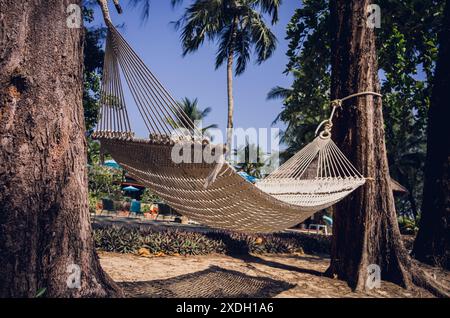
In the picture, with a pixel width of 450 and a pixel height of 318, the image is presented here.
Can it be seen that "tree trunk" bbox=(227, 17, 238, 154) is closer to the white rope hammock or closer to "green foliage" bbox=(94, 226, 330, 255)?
"green foliage" bbox=(94, 226, 330, 255)

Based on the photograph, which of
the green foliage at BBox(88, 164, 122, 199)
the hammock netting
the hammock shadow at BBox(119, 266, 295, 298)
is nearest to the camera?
the hammock netting

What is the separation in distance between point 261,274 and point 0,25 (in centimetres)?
319

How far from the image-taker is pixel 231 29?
15.3 metres

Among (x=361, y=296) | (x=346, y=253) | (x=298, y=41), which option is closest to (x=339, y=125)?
(x=346, y=253)

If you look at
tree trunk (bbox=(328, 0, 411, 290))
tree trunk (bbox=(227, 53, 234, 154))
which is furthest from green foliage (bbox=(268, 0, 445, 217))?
tree trunk (bbox=(227, 53, 234, 154))

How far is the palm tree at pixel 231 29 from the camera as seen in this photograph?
14.8m

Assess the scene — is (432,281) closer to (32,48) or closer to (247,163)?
(32,48)

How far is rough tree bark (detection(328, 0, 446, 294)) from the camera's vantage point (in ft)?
11.5

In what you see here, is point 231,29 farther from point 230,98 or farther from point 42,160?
point 42,160

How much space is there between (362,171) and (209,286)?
69.3 inches

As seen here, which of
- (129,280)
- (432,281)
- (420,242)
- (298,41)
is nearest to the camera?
(129,280)

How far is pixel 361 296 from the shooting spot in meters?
3.22

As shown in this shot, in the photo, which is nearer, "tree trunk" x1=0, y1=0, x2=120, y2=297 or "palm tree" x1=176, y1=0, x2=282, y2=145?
"tree trunk" x1=0, y1=0, x2=120, y2=297

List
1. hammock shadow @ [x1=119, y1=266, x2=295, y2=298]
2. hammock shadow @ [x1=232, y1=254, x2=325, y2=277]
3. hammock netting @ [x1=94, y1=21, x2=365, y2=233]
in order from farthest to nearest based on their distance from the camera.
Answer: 1. hammock shadow @ [x1=232, y1=254, x2=325, y2=277]
2. hammock shadow @ [x1=119, y1=266, x2=295, y2=298]
3. hammock netting @ [x1=94, y1=21, x2=365, y2=233]
